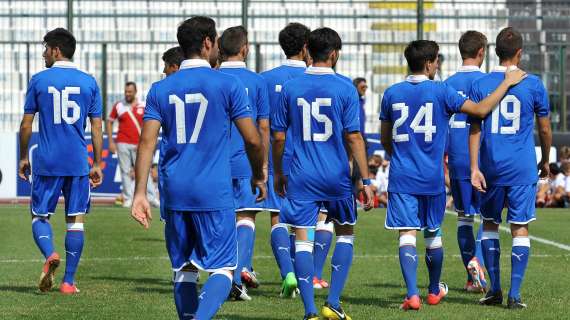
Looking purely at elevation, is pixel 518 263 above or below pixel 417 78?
below

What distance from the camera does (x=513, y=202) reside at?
9.49 metres

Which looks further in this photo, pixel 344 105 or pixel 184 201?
pixel 344 105

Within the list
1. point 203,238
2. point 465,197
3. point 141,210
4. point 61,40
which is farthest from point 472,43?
point 141,210

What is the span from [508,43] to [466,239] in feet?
6.76

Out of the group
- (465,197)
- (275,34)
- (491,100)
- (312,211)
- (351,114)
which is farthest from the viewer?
(275,34)

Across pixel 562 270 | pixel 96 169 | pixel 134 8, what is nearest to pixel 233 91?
pixel 96 169

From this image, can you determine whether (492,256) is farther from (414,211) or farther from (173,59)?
(173,59)

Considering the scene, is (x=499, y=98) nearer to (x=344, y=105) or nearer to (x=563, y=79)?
(x=344, y=105)

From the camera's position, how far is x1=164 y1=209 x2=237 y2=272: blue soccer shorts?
23.1 ft

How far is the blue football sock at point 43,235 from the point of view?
34.5 feet

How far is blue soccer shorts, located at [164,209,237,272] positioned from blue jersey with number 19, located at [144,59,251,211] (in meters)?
0.06

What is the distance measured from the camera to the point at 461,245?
1083 cm

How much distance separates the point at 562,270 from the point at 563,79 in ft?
45.4

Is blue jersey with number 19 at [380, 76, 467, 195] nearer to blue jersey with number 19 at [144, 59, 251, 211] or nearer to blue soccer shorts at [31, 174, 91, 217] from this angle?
blue jersey with number 19 at [144, 59, 251, 211]
